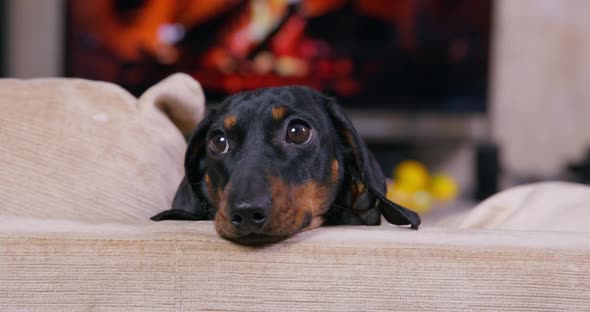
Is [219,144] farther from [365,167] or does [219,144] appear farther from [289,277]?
[289,277]

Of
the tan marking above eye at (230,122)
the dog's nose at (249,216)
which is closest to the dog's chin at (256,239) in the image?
the dog's nose at (249,216)

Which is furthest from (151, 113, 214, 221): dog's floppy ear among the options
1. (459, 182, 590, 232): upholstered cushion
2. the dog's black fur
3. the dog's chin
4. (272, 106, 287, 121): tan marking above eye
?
(459, 182, 590, 232): upholstered cushion

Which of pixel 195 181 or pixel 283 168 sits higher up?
pixel 283 168

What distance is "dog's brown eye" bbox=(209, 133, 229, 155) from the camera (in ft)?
4.34

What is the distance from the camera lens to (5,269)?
34.1 inches

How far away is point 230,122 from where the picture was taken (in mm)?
1313

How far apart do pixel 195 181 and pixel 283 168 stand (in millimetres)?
280

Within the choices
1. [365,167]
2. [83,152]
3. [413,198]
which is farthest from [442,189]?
[83,152]

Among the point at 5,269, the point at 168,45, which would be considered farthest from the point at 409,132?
the point at 5,269

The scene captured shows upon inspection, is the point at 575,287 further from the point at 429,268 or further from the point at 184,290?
the point at 184,290

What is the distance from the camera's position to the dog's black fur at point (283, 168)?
3.58ft

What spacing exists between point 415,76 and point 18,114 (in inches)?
135

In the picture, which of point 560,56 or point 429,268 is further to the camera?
point 560,56

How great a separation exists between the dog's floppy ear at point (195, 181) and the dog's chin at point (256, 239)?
1.03ft
